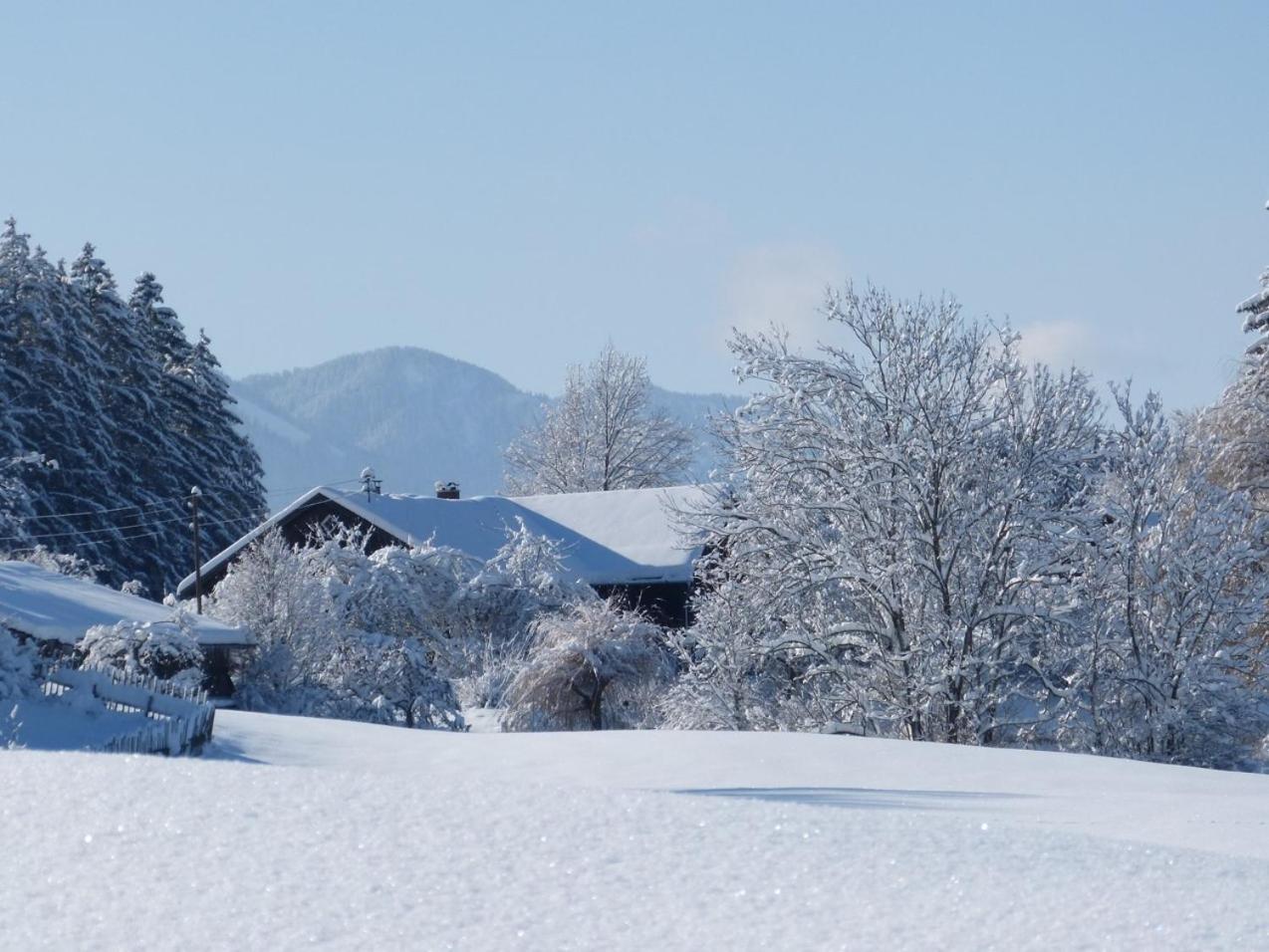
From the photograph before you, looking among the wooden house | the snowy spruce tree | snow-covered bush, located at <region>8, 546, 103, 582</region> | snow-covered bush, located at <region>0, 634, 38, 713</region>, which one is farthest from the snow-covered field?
the wooden house

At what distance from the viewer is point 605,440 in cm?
6519

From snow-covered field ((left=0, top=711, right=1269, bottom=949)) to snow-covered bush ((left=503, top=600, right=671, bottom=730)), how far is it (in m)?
21.4

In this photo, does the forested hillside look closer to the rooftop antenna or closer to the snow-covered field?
the rooftop antenna

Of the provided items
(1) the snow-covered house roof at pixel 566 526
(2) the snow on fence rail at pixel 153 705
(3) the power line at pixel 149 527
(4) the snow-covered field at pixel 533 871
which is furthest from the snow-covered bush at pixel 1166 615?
(3) the power line at pixel 149 527

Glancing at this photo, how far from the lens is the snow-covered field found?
14.3 ft

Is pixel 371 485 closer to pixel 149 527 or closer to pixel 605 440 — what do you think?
pixel 149 527

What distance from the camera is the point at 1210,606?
21.9 m

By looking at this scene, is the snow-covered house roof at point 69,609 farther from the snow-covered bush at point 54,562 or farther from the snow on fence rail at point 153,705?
the snow on fence rail at point 153,705

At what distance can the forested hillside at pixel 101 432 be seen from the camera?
4844 centimetres

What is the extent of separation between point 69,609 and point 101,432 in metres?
25.9

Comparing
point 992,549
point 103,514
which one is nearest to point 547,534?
point 103,514

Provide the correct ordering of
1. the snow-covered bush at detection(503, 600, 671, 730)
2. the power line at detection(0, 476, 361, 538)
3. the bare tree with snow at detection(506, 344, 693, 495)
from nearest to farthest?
the snow-covered bush at detection(503, 600, 671, 730) < the power line at detection(0, 476, 361, 538) < the bare tree with snow at detection(506, 344, 693, 495)

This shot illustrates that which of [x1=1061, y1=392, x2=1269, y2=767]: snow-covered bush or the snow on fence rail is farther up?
[x1=1061, y1=392, x2=1269, y2=767]: snow-covered bush

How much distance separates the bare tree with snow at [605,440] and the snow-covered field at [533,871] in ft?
188
